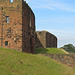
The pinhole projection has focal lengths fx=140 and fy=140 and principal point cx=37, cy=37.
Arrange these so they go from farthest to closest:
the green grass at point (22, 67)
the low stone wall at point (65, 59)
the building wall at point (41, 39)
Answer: the building wall at point (41, 39)
the low stone wall at point (65, 59)
the green grass at point (22, 67)

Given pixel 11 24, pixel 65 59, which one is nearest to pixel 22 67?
pixel 11 24

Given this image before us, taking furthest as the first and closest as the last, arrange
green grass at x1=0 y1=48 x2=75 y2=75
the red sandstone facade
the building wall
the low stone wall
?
the building wall
the low stone wall
the red sandstone facade
green grass at x1=0 y1=48 x2=75 y2=75

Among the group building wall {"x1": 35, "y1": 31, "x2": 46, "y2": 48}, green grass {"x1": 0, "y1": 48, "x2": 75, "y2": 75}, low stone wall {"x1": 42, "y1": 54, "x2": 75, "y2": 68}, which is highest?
building wall {"x1": 35, "y1": 31, "x2": 46, "y2": 48}

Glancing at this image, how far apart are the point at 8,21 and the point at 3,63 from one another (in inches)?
356

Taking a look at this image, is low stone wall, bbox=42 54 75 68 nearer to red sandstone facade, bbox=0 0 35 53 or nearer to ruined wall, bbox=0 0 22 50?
red sandstone facade, bbox=0 0 35 53

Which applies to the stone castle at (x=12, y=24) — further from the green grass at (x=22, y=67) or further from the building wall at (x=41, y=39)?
the building wall at (x=41, y=39)

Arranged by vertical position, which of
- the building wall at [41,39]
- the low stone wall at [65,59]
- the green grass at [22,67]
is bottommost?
the low stone wall at [65,59]

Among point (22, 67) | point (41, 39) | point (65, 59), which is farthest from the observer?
point (41, 39)

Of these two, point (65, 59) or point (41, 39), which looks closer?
point (65, 59)

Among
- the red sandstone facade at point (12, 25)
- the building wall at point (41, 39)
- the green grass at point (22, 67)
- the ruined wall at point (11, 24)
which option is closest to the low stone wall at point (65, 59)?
the red sandstone facade at point (12, 25)

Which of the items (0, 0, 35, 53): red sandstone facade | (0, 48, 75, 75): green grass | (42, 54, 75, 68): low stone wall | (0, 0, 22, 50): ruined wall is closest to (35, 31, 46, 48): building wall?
(42, 54, 75, 68): low stone wall

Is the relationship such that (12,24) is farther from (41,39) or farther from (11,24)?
(41,39)

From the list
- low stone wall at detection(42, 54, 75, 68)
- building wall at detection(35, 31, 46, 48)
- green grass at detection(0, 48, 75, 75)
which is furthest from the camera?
building wall at detection(35, 31, 46, 48)

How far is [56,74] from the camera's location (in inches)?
442
